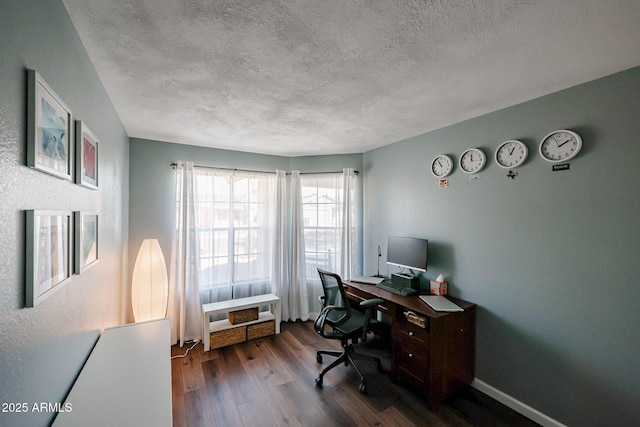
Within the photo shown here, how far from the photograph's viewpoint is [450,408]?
2064mm

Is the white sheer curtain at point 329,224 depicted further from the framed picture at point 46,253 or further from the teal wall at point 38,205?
the framed picture at point 46,253

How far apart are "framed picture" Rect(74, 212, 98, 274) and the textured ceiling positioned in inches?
35.9

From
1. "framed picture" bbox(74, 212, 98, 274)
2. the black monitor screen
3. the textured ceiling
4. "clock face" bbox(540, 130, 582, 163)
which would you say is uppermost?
the textured ceiling

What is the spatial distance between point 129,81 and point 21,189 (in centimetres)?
130

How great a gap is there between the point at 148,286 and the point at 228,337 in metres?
1.11

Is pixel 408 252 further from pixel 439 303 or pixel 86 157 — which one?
pixel 86 157

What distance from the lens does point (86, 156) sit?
1326 millimetres

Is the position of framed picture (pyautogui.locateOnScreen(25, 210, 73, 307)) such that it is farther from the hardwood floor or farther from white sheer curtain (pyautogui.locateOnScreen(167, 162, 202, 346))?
white sheer curtain (pyautogui.locateOnScreen(167, 162, 202, 346))

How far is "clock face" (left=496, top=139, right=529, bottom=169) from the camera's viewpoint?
2.01 metres

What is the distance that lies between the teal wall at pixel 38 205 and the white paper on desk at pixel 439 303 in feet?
7.76

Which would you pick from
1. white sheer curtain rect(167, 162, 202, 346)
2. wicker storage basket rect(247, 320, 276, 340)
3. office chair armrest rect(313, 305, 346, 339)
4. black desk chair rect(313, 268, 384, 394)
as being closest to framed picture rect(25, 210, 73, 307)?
black desk chair rect(313, 268, 384, 394)

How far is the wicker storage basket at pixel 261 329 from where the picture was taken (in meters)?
3.17

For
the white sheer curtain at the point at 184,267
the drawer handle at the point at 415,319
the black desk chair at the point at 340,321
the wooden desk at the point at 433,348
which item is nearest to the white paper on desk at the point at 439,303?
the wooden desk at the point at 433,348

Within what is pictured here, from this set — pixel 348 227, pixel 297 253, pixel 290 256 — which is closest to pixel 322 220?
pixel 348 227
